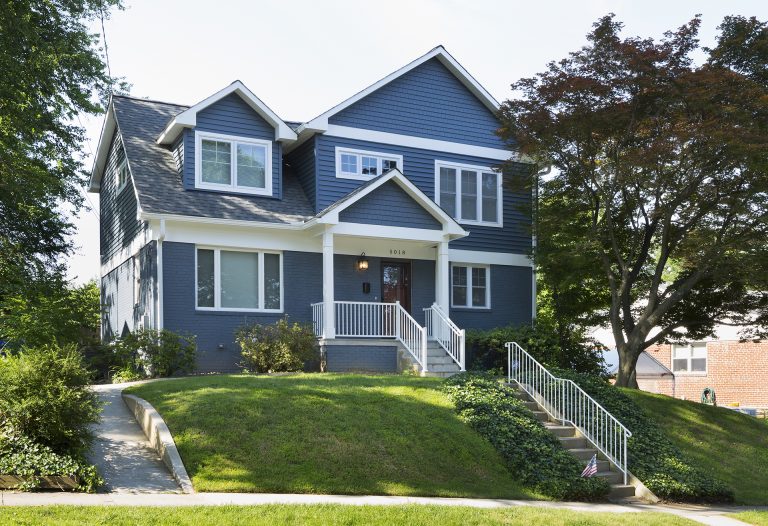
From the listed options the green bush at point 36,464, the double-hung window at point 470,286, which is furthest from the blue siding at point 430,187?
the green bush at point 36,464

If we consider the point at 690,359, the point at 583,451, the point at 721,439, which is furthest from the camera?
the point at 690,359

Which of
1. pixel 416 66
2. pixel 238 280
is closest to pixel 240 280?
pixel 238 280

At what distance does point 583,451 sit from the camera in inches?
575

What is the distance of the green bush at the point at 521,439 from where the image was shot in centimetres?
1299

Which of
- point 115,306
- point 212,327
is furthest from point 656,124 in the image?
point 115,306

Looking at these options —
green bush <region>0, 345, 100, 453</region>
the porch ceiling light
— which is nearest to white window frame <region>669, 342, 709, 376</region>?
the porch ceiling light

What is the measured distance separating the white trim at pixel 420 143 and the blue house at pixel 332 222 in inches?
1.6

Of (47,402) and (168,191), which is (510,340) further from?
(47,402)

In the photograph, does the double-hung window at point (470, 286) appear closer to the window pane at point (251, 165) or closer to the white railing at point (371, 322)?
the white railing at point (371, 322)

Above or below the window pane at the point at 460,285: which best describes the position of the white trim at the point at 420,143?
above

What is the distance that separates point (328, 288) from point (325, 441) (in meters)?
7.75

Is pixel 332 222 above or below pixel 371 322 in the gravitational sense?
above

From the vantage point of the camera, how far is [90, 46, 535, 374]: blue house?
19.7 m

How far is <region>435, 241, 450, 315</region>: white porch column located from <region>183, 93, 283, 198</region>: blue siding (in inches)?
175
